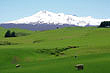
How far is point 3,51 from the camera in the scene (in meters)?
74.8

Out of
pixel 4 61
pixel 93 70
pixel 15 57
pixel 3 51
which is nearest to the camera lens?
pixel 93 70

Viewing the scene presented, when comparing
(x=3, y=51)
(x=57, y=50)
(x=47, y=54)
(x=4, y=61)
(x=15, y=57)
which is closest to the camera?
(x=4, y=61)

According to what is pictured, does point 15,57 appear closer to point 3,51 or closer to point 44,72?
point 3,51

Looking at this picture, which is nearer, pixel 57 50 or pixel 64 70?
pixel 64 70

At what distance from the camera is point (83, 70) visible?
43.2 m

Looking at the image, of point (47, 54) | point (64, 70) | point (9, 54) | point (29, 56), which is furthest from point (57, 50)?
point (64, 70)

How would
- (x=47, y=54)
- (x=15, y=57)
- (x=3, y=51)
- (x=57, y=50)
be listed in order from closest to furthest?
(x=15, y=57) < (x=3, y=51) < (x=47, y=54) < (x=57, y=50)

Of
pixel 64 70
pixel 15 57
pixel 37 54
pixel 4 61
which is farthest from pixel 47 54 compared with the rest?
pixel 64 70

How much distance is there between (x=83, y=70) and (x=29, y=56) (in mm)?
33088

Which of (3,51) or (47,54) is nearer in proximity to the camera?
(3,51)

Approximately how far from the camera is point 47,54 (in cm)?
7994

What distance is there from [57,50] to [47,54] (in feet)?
20.4

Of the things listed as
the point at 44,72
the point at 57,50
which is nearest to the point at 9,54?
the point at 57,50

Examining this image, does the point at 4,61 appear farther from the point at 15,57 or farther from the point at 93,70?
the point at 93,70
